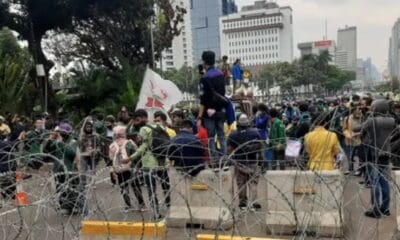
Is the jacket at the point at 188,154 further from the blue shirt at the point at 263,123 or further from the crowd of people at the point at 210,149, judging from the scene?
the blue shirt at the point at 263,123

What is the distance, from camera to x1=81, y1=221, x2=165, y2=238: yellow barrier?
5207 mm

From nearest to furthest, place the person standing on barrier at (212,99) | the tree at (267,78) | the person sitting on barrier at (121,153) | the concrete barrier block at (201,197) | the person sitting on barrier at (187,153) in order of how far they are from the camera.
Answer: the person sitting on barrier at (187,153) < the concrete barrier block at (201,197) < the person standing on barrier at (212,99) < the person sitting on barrier at (121,153) < the tree at (267,78)

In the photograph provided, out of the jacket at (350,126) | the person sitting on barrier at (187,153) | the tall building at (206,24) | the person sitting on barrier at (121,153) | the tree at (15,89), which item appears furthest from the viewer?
the tall building at (206,24)

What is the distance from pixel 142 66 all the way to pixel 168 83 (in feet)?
46.4

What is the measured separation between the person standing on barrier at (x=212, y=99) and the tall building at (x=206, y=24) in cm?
8240

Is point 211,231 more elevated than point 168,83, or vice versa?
point 168,83

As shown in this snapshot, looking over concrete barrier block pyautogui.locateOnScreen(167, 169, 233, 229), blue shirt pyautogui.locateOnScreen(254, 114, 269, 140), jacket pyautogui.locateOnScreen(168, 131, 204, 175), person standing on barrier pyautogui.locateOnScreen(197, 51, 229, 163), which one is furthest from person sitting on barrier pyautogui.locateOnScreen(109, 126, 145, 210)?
blue shirt pyautogui.locateOnScreen(254, 114, 269, 140)

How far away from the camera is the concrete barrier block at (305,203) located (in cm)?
582

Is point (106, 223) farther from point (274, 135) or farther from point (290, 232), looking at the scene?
point (274, 135)

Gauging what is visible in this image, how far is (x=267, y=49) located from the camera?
120 m

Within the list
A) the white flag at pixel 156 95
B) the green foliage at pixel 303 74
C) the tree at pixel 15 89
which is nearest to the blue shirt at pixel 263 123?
the white flag at pixel 156 95

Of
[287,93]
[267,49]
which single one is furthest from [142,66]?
[267,49]

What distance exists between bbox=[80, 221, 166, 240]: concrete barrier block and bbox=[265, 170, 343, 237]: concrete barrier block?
1354 millimetres

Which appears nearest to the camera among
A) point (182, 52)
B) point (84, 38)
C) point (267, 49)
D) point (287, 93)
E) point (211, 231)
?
point (211, 231)
